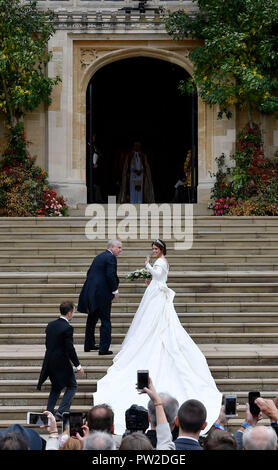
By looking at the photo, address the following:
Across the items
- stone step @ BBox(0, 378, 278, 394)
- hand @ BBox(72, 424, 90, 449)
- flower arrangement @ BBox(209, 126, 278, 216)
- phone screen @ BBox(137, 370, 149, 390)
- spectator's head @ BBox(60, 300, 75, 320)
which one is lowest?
stone step @ BBox(0, 378, 278, 394)

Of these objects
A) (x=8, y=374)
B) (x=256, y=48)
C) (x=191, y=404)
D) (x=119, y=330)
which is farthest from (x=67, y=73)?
(x=191, y=404)

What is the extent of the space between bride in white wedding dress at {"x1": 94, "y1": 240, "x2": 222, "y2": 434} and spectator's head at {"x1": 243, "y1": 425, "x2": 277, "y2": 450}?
4.69 metres

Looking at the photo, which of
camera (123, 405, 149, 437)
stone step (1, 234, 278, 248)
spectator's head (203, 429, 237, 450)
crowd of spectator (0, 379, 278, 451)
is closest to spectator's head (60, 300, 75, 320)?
crowd of spectator (0, 379, 278, 451)

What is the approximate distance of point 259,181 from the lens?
715 inches

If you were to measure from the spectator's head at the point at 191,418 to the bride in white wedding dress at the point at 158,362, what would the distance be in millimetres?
4221

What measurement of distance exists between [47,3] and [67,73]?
174 centimetres

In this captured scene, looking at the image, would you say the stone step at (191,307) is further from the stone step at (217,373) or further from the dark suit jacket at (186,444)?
the dark suit jacket at (186,444)

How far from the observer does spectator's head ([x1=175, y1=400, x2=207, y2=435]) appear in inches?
190

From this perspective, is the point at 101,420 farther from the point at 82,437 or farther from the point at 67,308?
the point at 67,308

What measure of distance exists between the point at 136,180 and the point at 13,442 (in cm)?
1860

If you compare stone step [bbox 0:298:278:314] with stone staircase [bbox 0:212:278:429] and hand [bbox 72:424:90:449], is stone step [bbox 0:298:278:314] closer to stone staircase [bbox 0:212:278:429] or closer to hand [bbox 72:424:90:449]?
stone staircase [bbox 0:212:278:429]

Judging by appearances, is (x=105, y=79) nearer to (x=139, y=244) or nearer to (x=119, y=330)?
(x=139, y=244)

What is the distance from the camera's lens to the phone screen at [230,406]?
539 centimetres

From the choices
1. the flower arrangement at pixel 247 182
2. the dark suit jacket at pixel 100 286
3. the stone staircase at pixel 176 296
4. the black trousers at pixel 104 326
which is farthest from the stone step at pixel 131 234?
the black trousers at pixel 104 326
